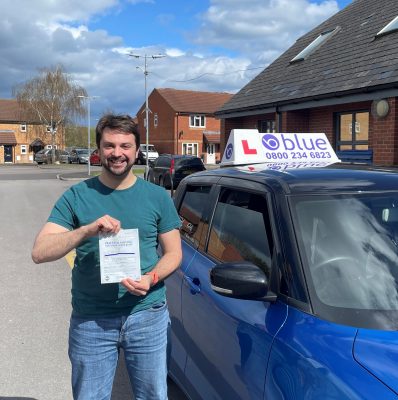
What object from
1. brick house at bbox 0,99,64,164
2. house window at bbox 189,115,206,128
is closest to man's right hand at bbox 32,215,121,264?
house window at bbox 189,115,206,128

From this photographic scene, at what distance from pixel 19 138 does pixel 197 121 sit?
25517mm

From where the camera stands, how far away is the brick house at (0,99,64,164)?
204 ft

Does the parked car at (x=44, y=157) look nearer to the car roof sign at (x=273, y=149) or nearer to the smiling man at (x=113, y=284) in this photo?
the car roof sign at (x=273, y=149)

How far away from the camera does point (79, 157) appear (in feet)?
180

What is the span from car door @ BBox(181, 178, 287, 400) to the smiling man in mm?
314

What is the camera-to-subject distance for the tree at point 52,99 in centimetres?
5559

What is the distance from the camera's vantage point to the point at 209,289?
2.75 meters

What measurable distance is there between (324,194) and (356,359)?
896 millimetres

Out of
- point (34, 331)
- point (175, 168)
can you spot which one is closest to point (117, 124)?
point (34, 331)

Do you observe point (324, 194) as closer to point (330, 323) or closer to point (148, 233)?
point (330, 323)

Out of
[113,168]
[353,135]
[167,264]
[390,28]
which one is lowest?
[167,264]

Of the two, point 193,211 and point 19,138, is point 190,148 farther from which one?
point 193,211

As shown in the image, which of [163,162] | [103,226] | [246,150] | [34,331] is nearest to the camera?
[103,226]

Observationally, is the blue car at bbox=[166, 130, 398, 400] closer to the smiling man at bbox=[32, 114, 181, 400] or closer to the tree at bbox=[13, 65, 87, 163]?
the smiling man at bbox=[32, 114, 181, 400]
